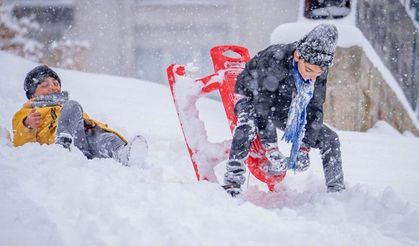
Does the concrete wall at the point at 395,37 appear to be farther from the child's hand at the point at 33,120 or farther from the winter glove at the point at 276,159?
the child's hand at the point at 33,120

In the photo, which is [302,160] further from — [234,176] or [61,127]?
[61,127]

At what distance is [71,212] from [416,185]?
234 centimetres

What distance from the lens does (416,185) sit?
10.4 ft

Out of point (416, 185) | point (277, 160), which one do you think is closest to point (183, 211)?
point (277, 160)

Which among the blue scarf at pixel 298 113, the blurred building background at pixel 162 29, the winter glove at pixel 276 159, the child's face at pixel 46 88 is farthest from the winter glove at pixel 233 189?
the blurred building background at pixel 162 29

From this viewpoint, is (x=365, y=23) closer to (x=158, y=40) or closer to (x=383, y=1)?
(x=383, y=1)

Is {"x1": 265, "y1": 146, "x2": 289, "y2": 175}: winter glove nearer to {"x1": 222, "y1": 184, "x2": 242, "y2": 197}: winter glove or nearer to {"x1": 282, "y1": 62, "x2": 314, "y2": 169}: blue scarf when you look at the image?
{"x1": 282, "y1": 62, "x2": 314, "y2": 169}: blue scarf

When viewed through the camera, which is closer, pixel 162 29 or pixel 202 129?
pixel 202 129

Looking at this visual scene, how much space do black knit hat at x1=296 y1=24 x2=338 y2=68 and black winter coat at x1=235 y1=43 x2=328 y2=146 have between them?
0.15 m

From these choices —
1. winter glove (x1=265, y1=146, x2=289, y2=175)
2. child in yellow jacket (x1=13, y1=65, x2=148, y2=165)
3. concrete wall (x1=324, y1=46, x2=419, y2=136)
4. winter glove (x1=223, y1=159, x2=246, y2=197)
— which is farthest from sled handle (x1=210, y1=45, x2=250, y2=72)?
concrete wall (x1=324, y1=46, x2=419, y2=136)

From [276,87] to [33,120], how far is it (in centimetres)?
154

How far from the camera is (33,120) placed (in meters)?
3.07

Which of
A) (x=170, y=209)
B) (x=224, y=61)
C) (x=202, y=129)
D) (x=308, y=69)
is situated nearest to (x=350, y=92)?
(x=224, y=61)

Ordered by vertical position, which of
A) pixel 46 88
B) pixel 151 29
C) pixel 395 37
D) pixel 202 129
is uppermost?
pixel 46 88
